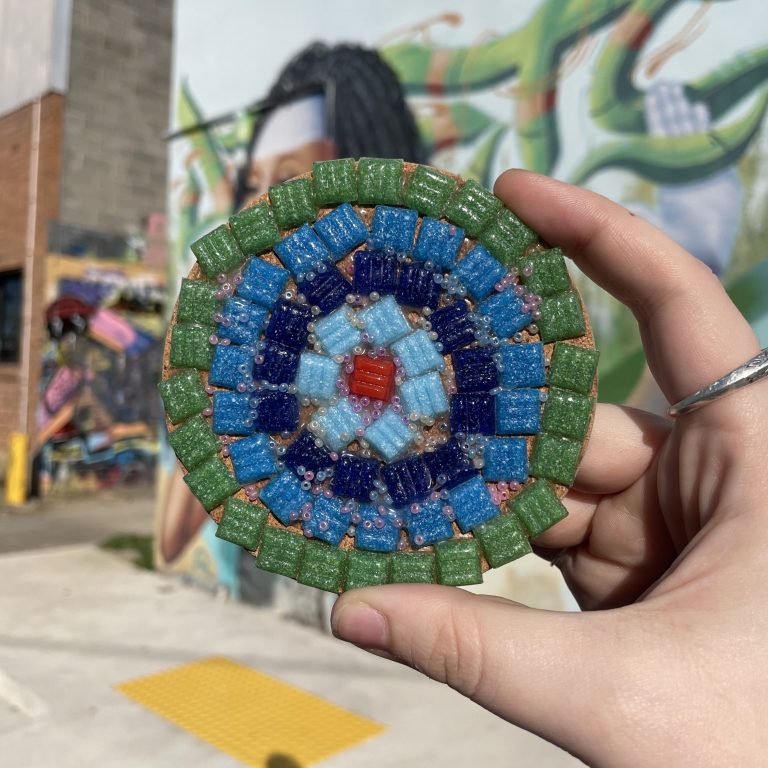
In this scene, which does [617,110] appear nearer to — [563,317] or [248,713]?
[563,317]

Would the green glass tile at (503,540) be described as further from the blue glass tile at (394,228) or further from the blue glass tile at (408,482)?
the blue glass tile at (394,228)

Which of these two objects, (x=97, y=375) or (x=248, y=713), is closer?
(x=248, y=713)

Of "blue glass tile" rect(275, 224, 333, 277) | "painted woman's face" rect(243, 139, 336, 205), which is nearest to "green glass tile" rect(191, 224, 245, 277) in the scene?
"blue glass tile" rect(275, 224, 333, 277)

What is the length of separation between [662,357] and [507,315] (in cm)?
47

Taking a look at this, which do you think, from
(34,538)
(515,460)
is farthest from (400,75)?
(34,538)

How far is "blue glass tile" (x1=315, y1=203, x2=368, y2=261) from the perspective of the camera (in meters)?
1.80

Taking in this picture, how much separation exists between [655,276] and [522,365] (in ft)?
1.54

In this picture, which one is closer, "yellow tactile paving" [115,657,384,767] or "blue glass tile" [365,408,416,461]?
"blue glass tile" [365,408,416,461]

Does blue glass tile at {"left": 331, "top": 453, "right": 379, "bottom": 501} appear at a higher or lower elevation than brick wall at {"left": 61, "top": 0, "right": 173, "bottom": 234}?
lower

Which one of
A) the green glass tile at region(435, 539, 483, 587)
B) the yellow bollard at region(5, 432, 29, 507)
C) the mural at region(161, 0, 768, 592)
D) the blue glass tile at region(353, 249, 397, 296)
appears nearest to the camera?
the green glass tile at region(435, 539, 483, 587)

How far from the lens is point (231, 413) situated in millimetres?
1805

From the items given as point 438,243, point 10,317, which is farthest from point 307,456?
point 10,317

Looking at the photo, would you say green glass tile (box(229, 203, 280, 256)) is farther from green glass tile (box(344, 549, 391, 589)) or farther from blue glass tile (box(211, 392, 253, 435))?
green glass tile (box(344, 549, 391, 589))

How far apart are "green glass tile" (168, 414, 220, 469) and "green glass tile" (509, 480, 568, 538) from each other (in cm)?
82
